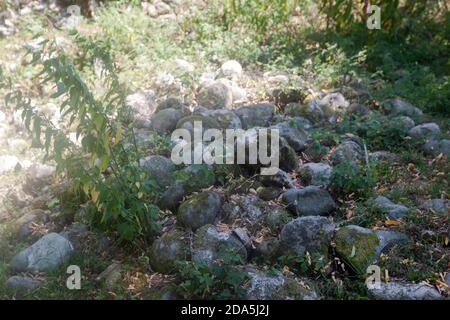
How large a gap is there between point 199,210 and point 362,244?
1.14 metres

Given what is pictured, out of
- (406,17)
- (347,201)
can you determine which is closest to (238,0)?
(406,17)

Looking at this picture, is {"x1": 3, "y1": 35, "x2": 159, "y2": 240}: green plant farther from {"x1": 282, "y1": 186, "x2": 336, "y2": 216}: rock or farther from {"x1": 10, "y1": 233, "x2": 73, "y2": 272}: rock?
{"x1": 282, "y1": 186, "x2": 336, "y2": 216}: rock

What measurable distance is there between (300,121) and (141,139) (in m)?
1.55

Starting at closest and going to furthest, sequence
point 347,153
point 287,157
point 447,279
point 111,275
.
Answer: point 447,279, point 111,275, point 287,157, point 347,153

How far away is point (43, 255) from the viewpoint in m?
3.41

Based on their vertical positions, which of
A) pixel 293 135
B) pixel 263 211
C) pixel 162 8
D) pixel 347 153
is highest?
pixel 162 8

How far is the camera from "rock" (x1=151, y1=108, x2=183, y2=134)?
4746mm

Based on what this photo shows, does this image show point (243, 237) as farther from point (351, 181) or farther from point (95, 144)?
point (95, 144)

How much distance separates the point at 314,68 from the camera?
5734 mm

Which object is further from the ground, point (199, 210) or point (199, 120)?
point (199, 120)

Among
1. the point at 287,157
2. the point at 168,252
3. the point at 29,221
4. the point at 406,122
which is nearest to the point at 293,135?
the point at 287,157

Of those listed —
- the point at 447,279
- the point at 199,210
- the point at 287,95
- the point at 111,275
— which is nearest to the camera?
the point at 447,279

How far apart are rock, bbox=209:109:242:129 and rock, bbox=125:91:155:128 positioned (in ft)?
2.18

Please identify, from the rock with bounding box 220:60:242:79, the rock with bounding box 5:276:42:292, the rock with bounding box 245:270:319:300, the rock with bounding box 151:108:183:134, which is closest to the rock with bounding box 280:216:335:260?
the rock with bounding box 245:270:319:300
